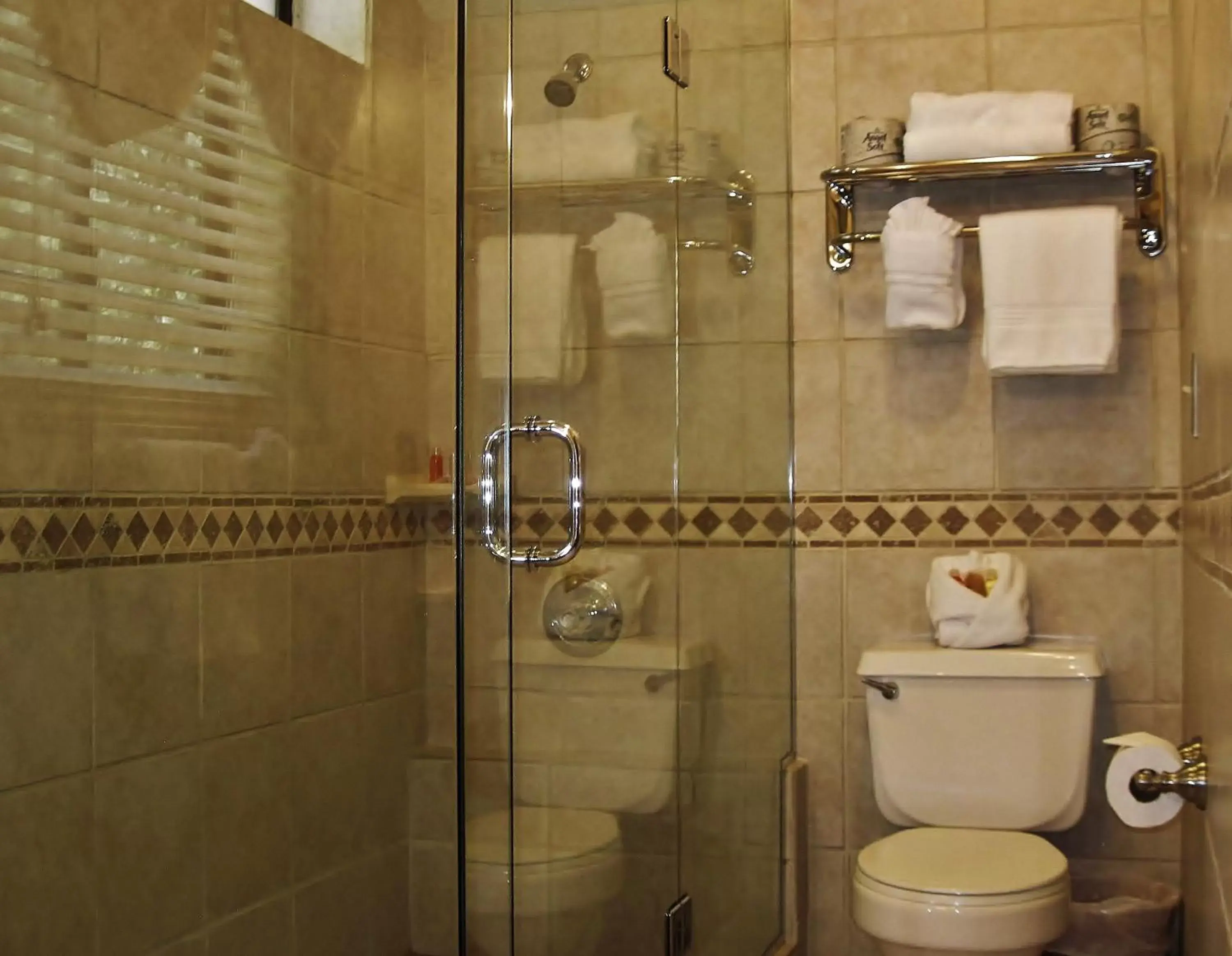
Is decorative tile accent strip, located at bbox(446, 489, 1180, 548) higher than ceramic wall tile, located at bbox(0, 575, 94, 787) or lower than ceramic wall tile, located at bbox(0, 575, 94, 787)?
higher

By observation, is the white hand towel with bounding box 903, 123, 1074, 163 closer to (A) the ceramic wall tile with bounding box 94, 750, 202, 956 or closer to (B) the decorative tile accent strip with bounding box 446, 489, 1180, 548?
(B) the decorative tile accent strip with bounding box 446, 489, 1180, 548

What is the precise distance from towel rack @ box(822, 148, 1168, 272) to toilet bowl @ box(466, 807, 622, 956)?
4.60 ft

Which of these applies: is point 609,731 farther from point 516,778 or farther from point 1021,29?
point 1021,29

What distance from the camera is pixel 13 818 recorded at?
6.30ft

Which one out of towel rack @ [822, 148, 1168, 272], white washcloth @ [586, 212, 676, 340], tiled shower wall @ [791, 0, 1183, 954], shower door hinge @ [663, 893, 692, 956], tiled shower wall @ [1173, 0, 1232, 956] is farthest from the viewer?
tiled shower wall @ [791, 0, 1183, 954]

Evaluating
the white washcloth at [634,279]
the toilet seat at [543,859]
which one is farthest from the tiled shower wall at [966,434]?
the toilet seat at [543,859]

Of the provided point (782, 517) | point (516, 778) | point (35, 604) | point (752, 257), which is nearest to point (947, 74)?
point (752, 257)

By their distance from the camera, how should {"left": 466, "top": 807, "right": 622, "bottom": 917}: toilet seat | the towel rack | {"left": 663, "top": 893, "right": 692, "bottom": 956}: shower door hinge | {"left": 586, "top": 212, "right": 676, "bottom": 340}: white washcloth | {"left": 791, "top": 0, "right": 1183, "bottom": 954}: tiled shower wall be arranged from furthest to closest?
{"left": 791, "top": 0, "right": 1183, "bottom": 954}: tiled shower wall → the towel rack → {"left": 663, "top": 893, "right": 692, "bottom": 956}: shower door hinge → {"left": 586, "top": 212, "right": 676, "bottom": 340}: white washcloth → {"left": 466, "top": 807, "right": 622, "bottom": 917}: toilet seat

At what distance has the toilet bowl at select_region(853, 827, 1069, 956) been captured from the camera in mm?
2248

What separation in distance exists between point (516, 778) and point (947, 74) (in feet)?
5.92

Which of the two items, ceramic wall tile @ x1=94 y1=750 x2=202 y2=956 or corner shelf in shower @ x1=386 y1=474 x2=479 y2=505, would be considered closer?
ceramic wall tile @ x1=94 y1=750 x2=202 y2=956

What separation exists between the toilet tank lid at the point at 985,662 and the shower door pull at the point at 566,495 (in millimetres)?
989

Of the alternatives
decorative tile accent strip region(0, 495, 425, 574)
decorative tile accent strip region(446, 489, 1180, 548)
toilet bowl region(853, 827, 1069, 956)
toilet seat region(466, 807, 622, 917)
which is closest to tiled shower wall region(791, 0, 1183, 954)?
decorative tile accent strip region(446, 489, 1180, 548)

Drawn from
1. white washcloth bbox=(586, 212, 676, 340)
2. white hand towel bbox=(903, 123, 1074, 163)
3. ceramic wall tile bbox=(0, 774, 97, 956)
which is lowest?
ceramic wall tile bbox=(0, 774, 97, 956)
